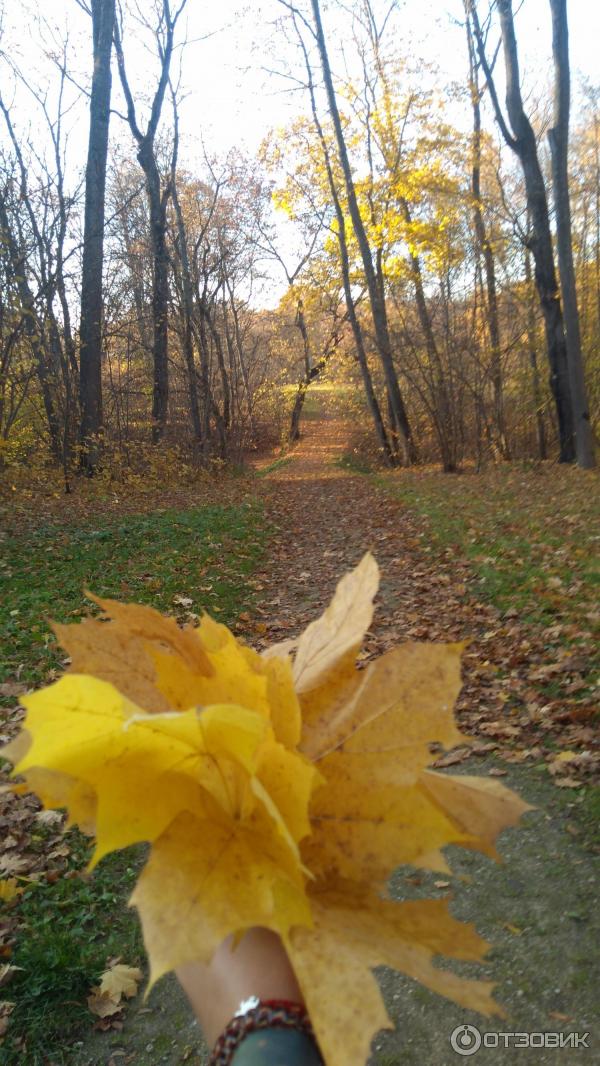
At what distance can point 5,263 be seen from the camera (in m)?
12.0

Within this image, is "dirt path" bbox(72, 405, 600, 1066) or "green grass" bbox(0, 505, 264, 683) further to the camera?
"green grass" bbox(0, 505, 264, 683)

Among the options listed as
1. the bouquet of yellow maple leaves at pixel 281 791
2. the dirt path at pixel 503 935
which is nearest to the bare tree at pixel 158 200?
the dirt path at pixel 503 935

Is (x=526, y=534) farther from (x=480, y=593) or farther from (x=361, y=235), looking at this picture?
(x=361, y=235)

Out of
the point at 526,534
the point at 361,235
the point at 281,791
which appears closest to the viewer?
the point at 281,791

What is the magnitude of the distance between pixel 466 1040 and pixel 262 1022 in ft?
8.17

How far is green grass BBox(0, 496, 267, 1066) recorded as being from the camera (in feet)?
9.43

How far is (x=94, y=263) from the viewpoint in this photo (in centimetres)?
1627

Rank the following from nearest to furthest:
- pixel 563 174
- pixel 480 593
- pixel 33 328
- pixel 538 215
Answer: pixel 480 593
pixel 33 328
pixel 563 174
pixel 538 215

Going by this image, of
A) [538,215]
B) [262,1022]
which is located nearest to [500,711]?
[262,1022]

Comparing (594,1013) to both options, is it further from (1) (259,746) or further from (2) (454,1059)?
(1) (259,746)

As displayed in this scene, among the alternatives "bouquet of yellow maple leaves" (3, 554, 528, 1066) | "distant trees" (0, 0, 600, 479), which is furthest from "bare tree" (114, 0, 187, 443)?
"bouquet of yellow maple leaves" (3, 554, 528, 1066)

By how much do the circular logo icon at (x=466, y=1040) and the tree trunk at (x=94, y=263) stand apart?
1547cm

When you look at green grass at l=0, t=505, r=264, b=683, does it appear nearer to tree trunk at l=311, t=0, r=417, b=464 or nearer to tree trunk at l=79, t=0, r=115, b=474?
tree trunk at l=79, t=0, r=115, b=474

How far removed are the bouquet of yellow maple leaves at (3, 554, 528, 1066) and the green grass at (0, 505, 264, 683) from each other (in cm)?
502
